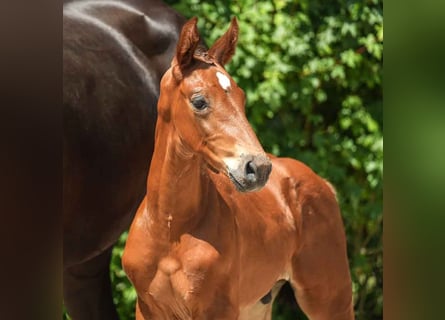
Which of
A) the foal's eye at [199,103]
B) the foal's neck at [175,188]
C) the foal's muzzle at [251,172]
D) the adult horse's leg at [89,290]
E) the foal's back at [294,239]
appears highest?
the foal's eye at [199,103]

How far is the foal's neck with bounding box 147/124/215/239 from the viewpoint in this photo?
6.50 feet

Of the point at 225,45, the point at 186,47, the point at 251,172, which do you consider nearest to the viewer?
the point at 251,172

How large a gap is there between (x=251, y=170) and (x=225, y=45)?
1.22 feet

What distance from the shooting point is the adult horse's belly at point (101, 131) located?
248cm

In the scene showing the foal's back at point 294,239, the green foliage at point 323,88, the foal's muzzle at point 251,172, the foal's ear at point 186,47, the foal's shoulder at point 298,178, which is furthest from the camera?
the green foliage at point 323,88

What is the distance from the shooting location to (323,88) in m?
4.52

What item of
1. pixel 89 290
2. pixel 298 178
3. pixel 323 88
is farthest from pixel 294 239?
pixel 323 88

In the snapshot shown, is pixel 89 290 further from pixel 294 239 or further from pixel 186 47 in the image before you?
pixel 186 47

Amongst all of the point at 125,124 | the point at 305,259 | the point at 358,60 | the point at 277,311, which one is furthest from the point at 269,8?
the point at 305,259

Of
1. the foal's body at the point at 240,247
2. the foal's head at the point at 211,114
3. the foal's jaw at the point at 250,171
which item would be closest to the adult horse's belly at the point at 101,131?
the foal's body at the point at 240,247

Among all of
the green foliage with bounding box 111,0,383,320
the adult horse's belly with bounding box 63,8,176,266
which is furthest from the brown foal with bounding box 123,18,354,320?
the green foliage with bounding box 111,0,383,320

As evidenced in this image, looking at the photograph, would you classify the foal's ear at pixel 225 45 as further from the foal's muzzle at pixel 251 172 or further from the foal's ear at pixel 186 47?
the foal's muzzle at pixel 251 172
